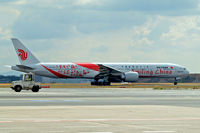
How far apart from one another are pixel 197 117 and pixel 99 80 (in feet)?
226

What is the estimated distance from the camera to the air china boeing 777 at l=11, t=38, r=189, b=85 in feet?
286

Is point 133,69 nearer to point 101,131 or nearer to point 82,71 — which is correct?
point 82,71

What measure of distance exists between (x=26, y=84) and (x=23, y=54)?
35617 mm

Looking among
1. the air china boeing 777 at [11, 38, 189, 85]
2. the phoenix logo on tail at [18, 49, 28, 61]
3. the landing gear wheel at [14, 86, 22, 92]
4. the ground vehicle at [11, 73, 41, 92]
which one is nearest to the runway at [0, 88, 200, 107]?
the landing gear wheel at [14, 86, 22, 92]

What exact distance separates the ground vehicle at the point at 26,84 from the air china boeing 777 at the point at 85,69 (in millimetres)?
32773

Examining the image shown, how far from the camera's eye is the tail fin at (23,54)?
87.8 m

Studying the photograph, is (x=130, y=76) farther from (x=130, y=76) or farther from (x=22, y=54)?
(x=22, y=54)

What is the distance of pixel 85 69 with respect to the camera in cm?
8819

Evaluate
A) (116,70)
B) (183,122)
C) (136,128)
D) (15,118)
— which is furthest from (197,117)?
(116,70)

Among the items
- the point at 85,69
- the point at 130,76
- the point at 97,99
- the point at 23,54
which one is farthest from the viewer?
the point at 85,69

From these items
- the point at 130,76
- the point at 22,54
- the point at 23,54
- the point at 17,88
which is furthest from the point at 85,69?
the point at 17,88

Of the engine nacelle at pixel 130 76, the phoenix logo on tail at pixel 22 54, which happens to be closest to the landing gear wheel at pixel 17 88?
the engine nacelle at pixel 130 76

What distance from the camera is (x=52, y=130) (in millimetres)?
15617

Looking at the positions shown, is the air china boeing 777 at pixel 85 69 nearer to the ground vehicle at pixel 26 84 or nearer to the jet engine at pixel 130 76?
the jet engine at pixel 130 76
